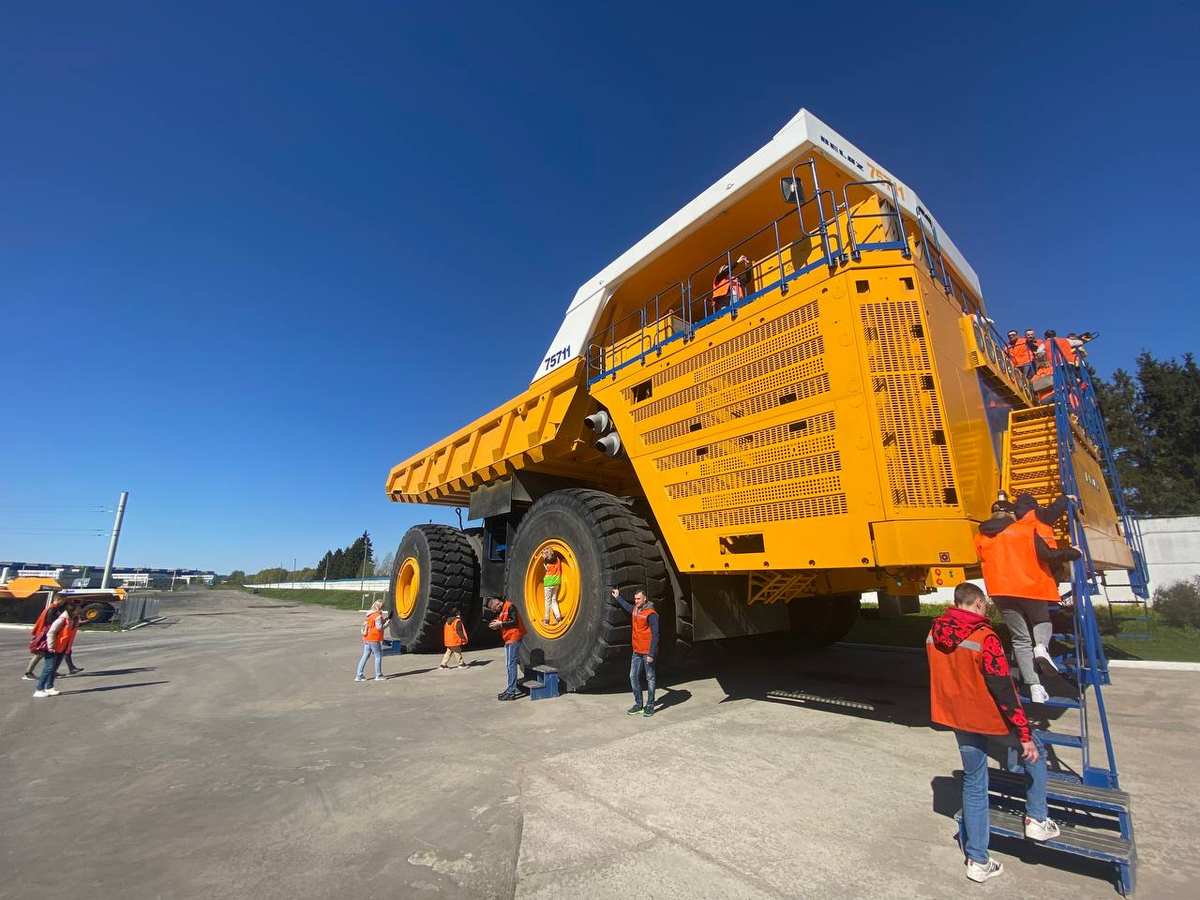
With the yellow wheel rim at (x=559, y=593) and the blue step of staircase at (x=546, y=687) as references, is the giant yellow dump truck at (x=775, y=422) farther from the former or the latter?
the blue step of staircase at (x=546, y=687)

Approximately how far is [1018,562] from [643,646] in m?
3.41

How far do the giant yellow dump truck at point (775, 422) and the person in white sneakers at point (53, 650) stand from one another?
261 inches

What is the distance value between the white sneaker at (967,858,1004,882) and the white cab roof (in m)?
5.51

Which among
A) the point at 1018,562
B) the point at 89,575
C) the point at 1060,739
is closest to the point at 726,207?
the point at 1018,562

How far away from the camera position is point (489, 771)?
4.14 metres

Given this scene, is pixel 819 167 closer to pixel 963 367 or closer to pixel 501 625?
pixel 963 367

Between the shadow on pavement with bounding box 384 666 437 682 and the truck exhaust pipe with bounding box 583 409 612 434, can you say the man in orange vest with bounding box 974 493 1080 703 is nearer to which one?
the truck exhaust pipe with bounding box 583 409 612 434

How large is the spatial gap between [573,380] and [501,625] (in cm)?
349

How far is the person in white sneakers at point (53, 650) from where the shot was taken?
25.3 feet

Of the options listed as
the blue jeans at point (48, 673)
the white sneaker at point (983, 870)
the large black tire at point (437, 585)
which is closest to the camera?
the white sneaker at point (983, 870)

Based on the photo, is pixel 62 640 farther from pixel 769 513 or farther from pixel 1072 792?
pixel 1072 792

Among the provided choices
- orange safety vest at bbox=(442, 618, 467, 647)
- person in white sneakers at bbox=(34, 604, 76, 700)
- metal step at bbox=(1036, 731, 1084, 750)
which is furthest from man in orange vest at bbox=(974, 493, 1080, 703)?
person in white sneakers at bbox=(34, 604, 76, 700)

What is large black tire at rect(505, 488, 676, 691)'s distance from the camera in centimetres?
617

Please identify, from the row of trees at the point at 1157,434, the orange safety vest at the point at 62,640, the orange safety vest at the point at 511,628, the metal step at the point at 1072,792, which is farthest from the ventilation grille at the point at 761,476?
the row of trees at the point at 1157,434
